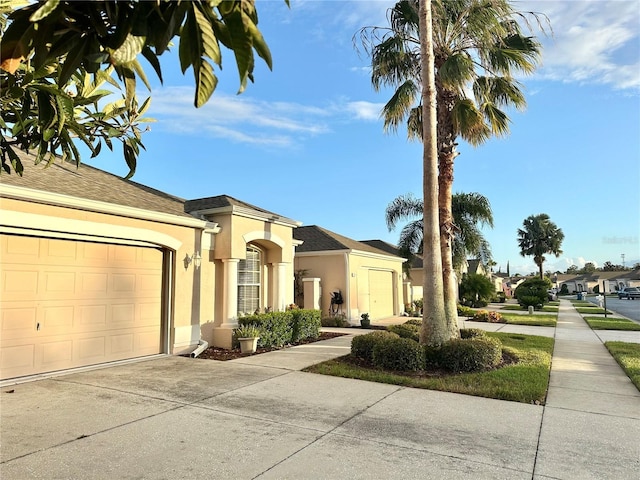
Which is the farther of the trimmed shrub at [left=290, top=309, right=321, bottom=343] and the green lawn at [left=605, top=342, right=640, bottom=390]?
the trimmed shrub at [left=290, top=309, right=321, bottom=343]

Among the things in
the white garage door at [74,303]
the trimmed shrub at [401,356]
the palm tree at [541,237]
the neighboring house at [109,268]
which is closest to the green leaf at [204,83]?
the neighboring house at [109,268]

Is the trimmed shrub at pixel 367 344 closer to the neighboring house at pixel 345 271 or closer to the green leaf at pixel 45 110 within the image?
the green leaf at pixel 45 110

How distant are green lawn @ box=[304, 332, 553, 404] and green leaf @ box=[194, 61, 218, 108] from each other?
662cm

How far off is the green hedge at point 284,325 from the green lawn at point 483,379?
8.05 feet

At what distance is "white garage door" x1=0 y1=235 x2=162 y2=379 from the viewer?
7.00 metres

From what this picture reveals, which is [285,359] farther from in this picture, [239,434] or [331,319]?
[331,319]

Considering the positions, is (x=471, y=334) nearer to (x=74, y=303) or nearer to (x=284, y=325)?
(x=284, y=325)

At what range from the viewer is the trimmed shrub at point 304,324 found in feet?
40.2

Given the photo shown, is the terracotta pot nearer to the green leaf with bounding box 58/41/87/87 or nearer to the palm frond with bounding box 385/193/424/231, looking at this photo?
→ the green leaf with bounding box 58/41/87/87

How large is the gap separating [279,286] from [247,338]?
10.0ft

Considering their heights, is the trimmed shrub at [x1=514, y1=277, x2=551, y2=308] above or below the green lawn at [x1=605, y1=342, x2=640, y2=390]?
above

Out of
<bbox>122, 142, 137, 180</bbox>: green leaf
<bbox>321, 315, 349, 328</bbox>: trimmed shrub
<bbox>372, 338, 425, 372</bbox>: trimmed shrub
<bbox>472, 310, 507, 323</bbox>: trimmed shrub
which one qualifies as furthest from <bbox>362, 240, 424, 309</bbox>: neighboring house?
<bbox>122, 142, 137, 180</bbox>: green leaf

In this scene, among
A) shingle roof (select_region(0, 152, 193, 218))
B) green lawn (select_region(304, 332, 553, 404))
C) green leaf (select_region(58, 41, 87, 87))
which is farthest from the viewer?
shingle roof (select_region(0, 152, 193, 218))

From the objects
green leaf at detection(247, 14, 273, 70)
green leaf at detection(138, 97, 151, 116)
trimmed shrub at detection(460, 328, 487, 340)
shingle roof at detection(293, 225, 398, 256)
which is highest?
shingle roof at detection(293, 225, 398, 256)
